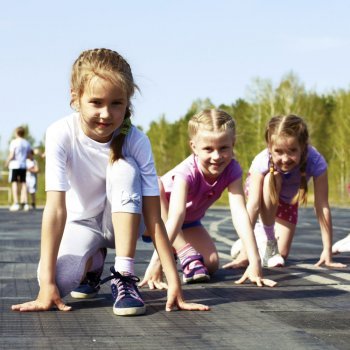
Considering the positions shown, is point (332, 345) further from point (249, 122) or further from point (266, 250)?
point (249, 122)

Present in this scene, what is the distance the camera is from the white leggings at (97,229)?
4.46 metres

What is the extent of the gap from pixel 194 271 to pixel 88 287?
1044 millimetres

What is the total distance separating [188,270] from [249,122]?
5786cm

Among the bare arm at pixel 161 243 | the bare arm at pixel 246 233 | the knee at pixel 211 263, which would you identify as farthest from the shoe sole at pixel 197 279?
the bare arm at pixel 161 243

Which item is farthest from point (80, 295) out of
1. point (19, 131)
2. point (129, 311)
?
point (19, 131)

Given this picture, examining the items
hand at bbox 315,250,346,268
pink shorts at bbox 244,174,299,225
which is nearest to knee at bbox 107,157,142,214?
hand at bbox 315,250,346,268

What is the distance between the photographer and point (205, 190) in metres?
6.15

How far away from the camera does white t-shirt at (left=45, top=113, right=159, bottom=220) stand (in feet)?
14.9

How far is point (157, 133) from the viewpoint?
8444 centimetres

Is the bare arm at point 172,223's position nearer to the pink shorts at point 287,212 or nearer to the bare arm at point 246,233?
the bare arm at point 246,233

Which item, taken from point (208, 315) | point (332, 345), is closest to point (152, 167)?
point (208, 315)

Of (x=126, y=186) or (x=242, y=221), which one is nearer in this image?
(x=126, y=186)

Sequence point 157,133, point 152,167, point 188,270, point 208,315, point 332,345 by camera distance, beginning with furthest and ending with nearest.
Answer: point 157,133
point 188,270
point 152,167
point 208,315
point 332,345

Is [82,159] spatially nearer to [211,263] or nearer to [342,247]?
[211,263]
